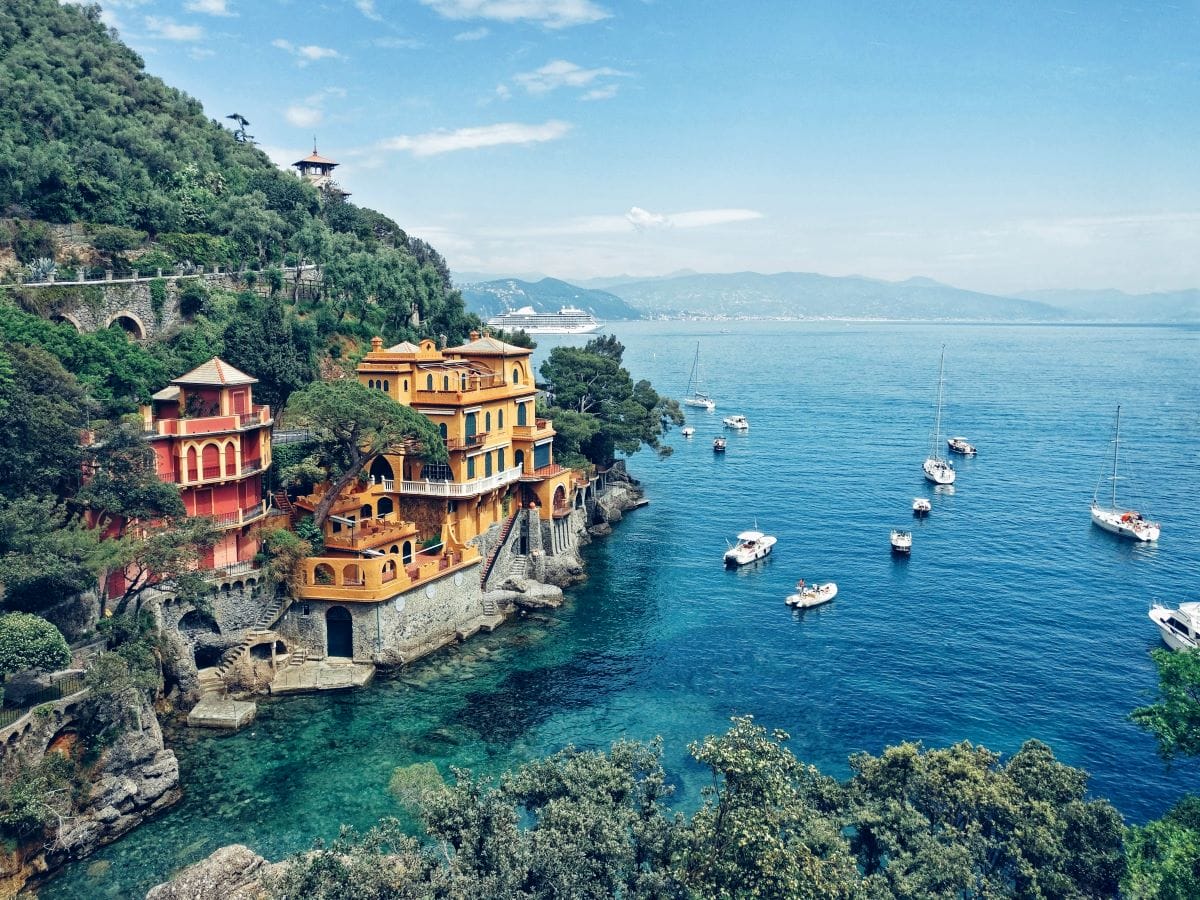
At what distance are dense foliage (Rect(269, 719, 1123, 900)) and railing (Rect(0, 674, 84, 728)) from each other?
42.4 feet

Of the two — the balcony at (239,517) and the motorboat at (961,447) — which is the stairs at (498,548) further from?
the motorboat at (961,447)

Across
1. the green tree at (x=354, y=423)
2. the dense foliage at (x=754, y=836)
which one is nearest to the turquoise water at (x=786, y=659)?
the dense foliage at (x=754, y=836)

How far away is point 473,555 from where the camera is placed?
148 ft

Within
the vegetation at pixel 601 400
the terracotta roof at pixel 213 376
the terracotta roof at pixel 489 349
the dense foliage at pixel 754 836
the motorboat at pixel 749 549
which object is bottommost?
the motorboat at pixel 749 549

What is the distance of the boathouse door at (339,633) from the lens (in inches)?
1563

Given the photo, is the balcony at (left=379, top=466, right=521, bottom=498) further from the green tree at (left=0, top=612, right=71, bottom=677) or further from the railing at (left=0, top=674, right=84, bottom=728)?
the green tree at (left=0, top=612, right=71, bottom=677)

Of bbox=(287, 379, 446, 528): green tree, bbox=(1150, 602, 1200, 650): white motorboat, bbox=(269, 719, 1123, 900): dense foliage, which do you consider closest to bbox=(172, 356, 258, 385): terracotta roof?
bbox=(287, 379, 446, 528): green tree

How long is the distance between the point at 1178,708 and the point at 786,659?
69.8 feet

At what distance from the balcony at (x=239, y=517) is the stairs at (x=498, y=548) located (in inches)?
507

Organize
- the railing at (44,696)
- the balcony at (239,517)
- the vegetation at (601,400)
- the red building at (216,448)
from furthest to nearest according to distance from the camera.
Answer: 1. the vegetation at (601,400)
2. the balcony at (239,517)
3. the red building at (216,448)
4. the railing at (44,696)

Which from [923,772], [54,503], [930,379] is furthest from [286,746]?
[930,379]

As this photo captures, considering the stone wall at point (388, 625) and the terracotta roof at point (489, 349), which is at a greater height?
the terracotta roof at point (489, 349)

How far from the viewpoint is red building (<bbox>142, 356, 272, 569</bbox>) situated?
3703 cm

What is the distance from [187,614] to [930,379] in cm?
15681
